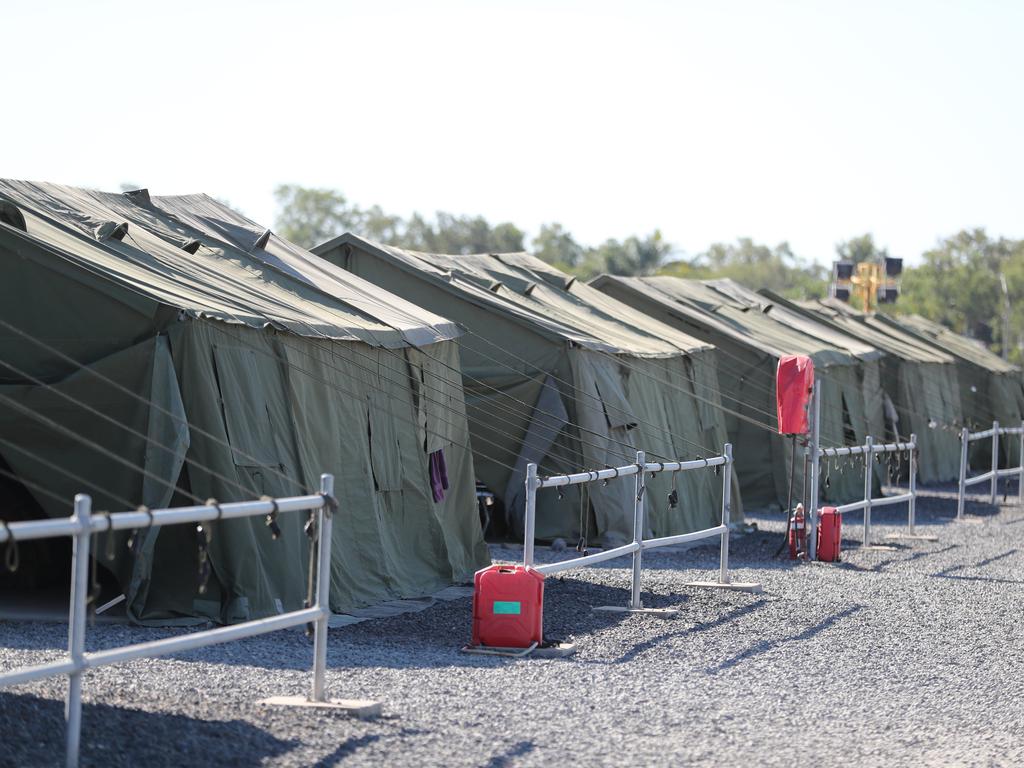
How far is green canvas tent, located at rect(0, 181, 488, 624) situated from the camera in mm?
8641

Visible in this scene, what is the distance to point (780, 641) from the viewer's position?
886 centimetres

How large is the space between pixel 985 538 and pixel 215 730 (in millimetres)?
12126

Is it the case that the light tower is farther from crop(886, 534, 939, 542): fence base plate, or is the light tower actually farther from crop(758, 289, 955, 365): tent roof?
crop(886, 534, 939, 542): fence base plate

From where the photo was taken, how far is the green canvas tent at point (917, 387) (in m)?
25.2

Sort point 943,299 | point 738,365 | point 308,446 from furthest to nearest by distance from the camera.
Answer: point 943,299 < point 738,365 < point 308,446

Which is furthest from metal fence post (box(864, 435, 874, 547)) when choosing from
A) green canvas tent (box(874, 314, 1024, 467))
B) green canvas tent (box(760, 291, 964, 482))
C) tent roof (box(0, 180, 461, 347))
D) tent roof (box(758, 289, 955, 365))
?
green canvas tent (box(874, 314, 1024, 467))

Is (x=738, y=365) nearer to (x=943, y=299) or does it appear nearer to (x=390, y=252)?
(x=390, y=252)

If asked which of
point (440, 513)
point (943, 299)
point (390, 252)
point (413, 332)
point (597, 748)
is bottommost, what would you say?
point (597, 748)

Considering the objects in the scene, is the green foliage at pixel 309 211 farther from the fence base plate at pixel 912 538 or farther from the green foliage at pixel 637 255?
the fence base plate at pixel 912 538

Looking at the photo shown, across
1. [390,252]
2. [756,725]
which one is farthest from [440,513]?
[756,725]

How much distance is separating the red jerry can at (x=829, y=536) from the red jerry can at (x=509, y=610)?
5.63 m

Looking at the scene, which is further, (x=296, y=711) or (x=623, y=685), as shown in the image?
(x=623, y=685)

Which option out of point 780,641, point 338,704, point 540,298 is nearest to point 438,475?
point 780,641

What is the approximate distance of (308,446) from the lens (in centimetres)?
952
